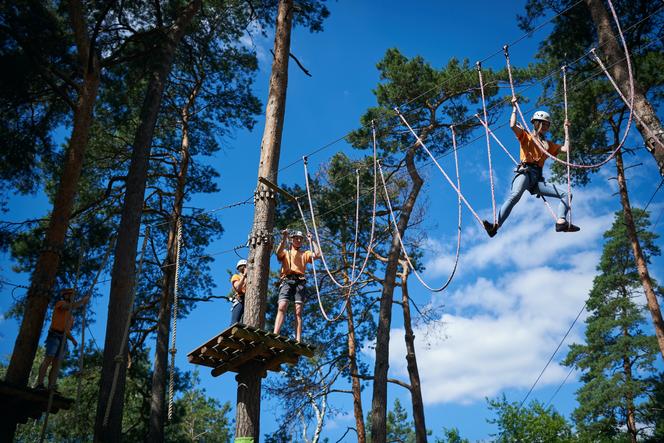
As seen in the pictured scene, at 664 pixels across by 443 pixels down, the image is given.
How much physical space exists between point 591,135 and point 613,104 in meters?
0.71

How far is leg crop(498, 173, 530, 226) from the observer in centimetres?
567

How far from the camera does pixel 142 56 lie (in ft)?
33.1

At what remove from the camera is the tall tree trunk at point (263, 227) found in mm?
5840

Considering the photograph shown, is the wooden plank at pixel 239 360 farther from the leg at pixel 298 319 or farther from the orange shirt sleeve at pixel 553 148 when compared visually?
the orange shirt sleeve at pixel 553 148

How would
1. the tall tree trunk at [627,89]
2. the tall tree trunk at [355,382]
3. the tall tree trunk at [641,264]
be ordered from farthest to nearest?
the tall tree trunk at [355,382]
the tall tree trunk at [641,264]
the tall tree trunk at [627,89]

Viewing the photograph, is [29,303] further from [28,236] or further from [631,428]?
[631,428]

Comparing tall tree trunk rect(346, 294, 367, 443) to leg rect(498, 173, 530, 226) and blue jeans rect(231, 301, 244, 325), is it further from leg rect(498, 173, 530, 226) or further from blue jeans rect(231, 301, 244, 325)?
leg rect(498, 173, 530, 226)

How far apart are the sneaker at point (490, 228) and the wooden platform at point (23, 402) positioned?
5.68m

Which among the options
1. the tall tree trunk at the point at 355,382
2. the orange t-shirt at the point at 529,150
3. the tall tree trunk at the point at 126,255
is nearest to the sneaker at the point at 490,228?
the orange t-shirt at the point at 529,150

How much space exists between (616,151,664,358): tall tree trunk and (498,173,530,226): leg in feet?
23.5

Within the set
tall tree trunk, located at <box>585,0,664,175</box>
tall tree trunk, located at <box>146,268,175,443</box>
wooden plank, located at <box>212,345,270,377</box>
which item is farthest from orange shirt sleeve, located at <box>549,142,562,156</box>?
tall tree trunk, located at <box>146,268,175,443</box>

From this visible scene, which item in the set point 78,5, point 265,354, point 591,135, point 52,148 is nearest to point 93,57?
point 78,5

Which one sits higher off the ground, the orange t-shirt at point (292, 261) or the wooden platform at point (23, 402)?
the orange t-shirt at point (292, 261)

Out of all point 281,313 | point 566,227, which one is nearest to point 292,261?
point 281,313
